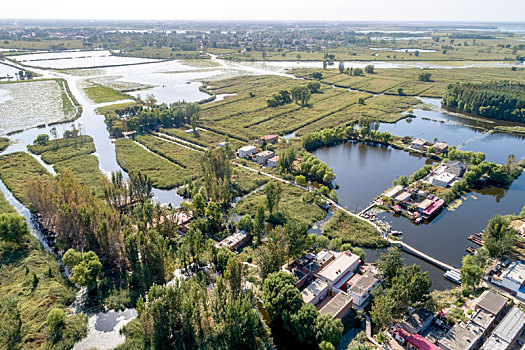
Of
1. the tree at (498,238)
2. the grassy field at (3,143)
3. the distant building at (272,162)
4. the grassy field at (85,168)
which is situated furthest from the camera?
the grassy field at (3,143)

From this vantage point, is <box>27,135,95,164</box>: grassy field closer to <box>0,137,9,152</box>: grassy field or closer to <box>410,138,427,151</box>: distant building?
Answer: <box>0,137,9,152</box>: grassy field

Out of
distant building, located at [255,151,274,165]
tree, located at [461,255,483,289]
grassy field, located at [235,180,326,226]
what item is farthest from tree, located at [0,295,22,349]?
distant building, located at [255,151,274,165]

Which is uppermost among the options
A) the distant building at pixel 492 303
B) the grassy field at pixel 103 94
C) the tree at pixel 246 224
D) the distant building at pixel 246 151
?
the grassy field at pixel 103 94

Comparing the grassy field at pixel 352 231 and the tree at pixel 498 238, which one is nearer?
the tree at pixel 498 238

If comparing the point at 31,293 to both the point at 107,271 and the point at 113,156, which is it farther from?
the point at 113,156

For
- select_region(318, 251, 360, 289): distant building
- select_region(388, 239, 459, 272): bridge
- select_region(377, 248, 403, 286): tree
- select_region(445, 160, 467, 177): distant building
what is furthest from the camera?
select_region(445, 160, 467, 177): distant building

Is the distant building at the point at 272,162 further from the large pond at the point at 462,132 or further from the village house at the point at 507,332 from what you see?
the village house at the point at 507,332

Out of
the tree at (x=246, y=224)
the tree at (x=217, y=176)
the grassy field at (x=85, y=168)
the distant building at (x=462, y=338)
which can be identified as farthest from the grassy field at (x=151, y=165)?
the distant building at (x=462, y=338)
